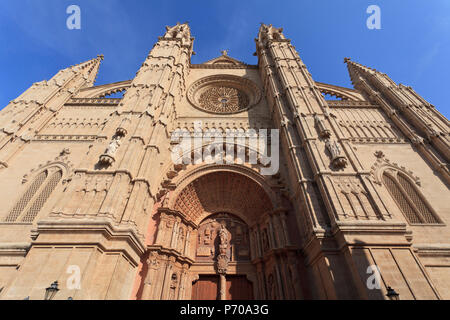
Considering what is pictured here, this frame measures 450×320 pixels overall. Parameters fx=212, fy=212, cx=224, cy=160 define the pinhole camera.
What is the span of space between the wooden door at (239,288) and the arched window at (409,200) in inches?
328

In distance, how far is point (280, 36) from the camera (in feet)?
75.1

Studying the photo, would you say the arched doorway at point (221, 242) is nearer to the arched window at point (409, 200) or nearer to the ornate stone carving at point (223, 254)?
the ornate stone carving at point (223, 254)

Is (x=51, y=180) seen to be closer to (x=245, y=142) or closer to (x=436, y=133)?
(x=245, y=142)

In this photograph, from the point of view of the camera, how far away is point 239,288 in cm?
1045

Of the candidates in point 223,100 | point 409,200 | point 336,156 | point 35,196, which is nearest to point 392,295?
point 336,156

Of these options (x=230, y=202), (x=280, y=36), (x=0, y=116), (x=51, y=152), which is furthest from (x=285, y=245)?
(x=280, y=36)

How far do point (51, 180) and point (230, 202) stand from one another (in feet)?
33.0

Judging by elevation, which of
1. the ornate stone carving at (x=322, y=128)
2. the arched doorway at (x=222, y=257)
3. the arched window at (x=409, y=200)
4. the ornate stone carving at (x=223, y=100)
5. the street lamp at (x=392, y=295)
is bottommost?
the street lamp at (x=392, y=295)

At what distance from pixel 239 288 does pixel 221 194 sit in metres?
5.09

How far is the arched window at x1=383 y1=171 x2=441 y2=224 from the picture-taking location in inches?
400

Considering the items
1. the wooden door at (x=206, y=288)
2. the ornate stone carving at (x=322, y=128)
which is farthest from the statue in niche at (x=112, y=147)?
the ornate stone carving at (x=322, y=128)

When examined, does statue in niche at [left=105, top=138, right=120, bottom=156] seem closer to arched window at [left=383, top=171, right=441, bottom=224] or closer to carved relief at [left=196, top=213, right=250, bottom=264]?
carved relief at [left=196, top=213, right=250, bottom=264]

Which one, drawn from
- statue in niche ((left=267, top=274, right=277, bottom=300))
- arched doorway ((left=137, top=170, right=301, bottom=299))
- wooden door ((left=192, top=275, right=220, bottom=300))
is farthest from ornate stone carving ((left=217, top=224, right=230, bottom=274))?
statue in niche ((left=267, top=274, right=277, bottom=300))

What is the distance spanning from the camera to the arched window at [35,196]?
10.0 metres
